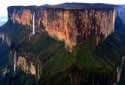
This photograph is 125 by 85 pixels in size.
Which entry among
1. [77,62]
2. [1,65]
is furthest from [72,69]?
[1,65]

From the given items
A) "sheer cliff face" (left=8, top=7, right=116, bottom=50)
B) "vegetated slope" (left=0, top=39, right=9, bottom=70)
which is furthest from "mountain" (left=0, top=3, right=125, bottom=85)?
"vegetated slope" (left=0, top=39, right=9, bottom=70)

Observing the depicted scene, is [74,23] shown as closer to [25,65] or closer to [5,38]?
[25,65]

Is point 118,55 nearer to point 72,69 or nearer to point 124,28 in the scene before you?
point 72,69

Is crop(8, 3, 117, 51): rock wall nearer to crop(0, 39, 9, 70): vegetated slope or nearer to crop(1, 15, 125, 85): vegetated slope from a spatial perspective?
crop(1, 15, 125, 85): vegetated slope

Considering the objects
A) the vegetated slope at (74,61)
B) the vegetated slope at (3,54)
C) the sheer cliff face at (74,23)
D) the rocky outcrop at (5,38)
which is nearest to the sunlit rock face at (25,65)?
the vegetated slope at (74,61)

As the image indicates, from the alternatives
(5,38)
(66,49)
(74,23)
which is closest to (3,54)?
(5,38)

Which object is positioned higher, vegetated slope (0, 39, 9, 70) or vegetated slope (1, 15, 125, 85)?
vegetated slope (1, 15, 125, 85)

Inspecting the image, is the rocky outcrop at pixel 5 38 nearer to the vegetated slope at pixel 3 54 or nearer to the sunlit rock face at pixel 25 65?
the vegetated slope at pixel 3 54
